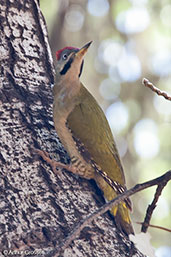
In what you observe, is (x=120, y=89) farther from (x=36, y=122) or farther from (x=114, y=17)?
(x=36, y=122)

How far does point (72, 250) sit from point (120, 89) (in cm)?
548

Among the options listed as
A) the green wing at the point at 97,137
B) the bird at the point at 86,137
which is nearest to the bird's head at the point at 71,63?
the bird at the point at 86,137

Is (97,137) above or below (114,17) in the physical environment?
above

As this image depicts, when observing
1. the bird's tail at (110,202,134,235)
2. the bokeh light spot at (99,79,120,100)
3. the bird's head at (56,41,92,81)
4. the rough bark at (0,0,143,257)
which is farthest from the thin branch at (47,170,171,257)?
the bokeh light spot at (99,79,120,100)

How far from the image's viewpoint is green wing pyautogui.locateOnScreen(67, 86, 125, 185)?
11.2 ft

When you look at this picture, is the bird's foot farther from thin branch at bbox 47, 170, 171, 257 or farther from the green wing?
thin branch at bbox 47, 170, 171, 257

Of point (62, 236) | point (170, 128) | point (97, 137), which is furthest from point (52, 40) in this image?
point (62, 236)

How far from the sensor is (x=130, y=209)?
314 cm

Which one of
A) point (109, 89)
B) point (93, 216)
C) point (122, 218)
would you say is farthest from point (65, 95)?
point (109, 89)

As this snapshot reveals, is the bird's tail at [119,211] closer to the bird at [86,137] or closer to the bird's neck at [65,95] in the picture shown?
the bird at [86,137]

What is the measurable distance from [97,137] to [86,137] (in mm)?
75

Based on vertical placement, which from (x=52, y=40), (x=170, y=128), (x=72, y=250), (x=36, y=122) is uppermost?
(x=36, y=122)

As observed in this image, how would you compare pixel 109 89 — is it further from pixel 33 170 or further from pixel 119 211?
pixel 33 170

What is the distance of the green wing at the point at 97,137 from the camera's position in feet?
11.2
